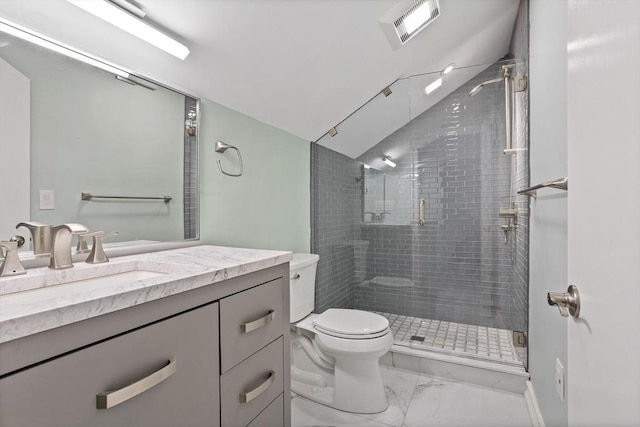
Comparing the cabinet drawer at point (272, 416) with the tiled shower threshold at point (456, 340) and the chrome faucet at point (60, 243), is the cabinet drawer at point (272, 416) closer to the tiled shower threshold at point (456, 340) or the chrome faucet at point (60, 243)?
the chrome faucet at point (60, 243)

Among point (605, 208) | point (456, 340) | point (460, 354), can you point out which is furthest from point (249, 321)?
point (456, 340)

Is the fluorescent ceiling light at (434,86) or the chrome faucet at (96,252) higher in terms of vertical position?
the fluorescent ceiling light at (434,86)

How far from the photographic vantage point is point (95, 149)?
1250 mm

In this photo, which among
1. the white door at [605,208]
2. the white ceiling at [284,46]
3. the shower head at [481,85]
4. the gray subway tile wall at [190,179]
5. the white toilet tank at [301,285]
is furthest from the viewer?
the shower head at [481,85]

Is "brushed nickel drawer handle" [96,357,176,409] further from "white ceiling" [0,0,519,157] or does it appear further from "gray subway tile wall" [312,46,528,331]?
"gray subway tile wall" [312,46,528,331]

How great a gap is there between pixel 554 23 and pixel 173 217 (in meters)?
1.89

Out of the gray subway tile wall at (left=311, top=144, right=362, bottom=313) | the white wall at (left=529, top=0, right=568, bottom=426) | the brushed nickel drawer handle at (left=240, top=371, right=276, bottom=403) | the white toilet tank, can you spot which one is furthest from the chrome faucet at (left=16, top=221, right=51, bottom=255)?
the gray subway tile wall at (left=311, top=144, right=362, bottom=313)

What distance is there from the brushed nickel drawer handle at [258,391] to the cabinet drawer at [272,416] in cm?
9

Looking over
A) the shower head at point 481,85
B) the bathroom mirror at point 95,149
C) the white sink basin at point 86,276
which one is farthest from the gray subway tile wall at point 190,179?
the shower head at point 481,85

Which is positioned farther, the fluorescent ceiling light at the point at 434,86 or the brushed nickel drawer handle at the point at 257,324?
the fluorescent ceiling light at the point at 434,86

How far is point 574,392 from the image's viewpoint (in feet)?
2.24

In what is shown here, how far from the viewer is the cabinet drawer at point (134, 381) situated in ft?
1.82

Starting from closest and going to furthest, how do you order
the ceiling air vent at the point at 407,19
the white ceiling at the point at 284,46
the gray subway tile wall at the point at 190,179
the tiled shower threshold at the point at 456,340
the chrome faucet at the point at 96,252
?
the chrome faucet at the point at 96,252 → the white ceiling at the point at 284,46 → the gray subway tile wall at the point at 190,179 → the ceiling air vent at the point at 407,19 → the tiled shower threshold at the point at 456,340

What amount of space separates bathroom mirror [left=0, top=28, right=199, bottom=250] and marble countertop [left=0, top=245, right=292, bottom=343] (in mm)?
184
